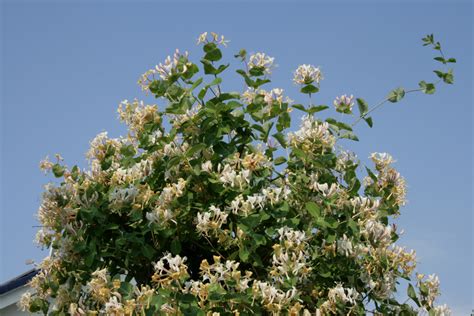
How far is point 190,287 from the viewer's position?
2756mm

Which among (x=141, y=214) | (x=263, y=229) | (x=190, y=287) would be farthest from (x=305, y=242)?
(x=141, y=214)

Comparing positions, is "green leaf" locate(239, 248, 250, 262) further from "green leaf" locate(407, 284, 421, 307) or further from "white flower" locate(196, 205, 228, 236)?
"green leaf" locate(407, 284, 421, 307)

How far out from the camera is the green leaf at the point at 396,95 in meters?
3.51

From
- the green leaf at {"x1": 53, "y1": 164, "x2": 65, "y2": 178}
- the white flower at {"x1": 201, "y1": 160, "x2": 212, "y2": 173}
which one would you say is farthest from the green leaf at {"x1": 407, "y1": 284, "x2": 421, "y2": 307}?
the green leaf at {"x1": 53, "y1": 164, "x2": 65, "y2": 178}

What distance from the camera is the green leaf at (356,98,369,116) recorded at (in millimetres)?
3349

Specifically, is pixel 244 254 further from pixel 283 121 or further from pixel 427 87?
pixel 427 87

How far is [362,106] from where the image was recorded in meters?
3.36

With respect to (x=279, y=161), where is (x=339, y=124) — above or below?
above

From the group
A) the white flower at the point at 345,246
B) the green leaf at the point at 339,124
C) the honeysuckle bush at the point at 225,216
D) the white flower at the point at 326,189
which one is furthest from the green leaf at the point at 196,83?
the white flower at the point at 345,246

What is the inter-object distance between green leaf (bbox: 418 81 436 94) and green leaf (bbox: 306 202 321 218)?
115 centimetres

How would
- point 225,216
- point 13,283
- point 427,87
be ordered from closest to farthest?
point 225,216, point 427,87, point 13,283

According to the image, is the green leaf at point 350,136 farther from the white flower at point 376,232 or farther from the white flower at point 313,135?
the white flower at point 376,232

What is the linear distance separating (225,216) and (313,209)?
399 millimetres

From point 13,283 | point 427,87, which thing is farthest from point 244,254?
point 13,283
